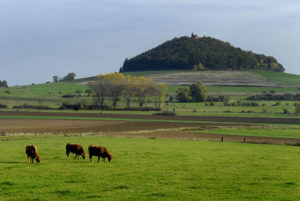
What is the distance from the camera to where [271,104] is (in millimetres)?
129000

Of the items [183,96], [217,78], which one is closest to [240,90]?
[217,78]

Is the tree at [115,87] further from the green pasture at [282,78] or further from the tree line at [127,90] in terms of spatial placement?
the green pasture at [282,78]

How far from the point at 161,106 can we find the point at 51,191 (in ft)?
357

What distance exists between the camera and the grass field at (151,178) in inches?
648

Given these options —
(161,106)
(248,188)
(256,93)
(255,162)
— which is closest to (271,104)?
(256,93)

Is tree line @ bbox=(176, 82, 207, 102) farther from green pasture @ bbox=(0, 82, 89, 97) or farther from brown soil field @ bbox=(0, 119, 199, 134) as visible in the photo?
brown soil field @ bbox=(0, 119, 199, 134)

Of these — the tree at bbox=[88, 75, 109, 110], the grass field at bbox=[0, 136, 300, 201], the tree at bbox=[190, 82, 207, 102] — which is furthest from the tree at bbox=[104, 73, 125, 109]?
the grass field at bbox=[0, 136, 300, 201]

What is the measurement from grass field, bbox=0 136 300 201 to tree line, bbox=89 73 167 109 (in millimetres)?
101378

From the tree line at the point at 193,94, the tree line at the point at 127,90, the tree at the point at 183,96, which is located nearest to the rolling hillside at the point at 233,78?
the tree line at the point at 193,94

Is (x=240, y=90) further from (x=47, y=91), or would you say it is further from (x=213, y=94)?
(x=47, y=91)

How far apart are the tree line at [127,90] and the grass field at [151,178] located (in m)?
101

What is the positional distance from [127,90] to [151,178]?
110 metres

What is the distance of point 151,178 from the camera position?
65.2ft

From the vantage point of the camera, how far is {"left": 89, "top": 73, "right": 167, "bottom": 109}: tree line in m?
130
